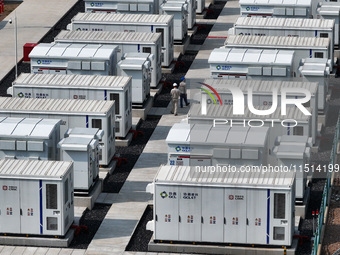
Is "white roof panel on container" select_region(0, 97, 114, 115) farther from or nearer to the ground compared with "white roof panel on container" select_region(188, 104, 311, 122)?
nearer to the ground

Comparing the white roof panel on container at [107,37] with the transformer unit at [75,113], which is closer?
the transformer unit at [75,113]

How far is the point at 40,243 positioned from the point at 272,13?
29400 mm

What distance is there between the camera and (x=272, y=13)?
237 feet

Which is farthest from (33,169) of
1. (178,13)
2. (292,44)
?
(178,13)

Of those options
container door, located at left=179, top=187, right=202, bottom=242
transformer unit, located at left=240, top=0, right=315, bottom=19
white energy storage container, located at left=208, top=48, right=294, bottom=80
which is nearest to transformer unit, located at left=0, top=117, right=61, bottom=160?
container door, located at left=179, top=187, right=202, bottom=242

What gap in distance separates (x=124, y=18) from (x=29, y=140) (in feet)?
69.1

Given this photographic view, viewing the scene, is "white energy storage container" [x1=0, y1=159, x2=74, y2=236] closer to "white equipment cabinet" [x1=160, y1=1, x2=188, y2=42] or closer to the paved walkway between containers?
the paved walkway between containers

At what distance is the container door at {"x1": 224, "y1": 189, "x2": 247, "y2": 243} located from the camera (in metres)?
45.6

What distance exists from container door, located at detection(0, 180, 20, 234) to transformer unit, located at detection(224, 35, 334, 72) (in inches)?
813

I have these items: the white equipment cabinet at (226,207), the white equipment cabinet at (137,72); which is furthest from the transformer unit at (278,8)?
the white equipment cabinet at (226,207)

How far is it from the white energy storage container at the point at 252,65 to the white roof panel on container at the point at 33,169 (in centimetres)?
1542

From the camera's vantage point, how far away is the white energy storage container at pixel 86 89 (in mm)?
57312

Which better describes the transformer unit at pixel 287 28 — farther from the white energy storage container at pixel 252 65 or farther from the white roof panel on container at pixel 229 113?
the white roof panel on container at pixel 229 113

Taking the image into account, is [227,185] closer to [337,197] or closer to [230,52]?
[337,197]
